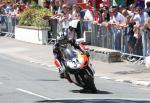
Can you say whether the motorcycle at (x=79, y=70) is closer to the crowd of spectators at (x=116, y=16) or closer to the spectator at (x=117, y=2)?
the crowd of spectators at (x=116, y=16)

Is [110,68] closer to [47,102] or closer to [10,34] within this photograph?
[47,102]

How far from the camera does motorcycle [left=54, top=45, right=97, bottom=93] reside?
664 inches

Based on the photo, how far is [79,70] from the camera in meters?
16.9

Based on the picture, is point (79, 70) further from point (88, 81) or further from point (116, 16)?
Answer: point (116, 16)

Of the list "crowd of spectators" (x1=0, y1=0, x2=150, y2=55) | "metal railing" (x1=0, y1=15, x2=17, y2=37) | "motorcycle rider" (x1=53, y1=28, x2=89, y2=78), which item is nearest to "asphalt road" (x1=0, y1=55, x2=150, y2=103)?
"motorcycle rider" (x1=53, y1=28, x2=89, y2=78)

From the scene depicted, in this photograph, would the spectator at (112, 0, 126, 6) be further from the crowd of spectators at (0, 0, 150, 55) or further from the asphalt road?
the asphalt road

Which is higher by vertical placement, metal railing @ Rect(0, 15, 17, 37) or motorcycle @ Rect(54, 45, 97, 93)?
motorcycle @ Rect(54, 45, 97, 93)

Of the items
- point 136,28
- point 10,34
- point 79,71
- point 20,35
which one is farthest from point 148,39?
point 10,34

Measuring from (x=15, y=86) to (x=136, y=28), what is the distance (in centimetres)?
696

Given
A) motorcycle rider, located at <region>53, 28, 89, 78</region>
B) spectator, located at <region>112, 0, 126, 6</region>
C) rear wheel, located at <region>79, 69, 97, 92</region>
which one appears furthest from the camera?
spectator, located at <region>112, 0, 126, 6</region>

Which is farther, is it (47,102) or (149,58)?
(149,58)

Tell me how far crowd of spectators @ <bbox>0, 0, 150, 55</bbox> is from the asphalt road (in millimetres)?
3348

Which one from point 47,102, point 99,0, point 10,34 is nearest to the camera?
point 47,102

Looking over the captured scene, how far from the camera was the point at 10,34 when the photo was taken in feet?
119
